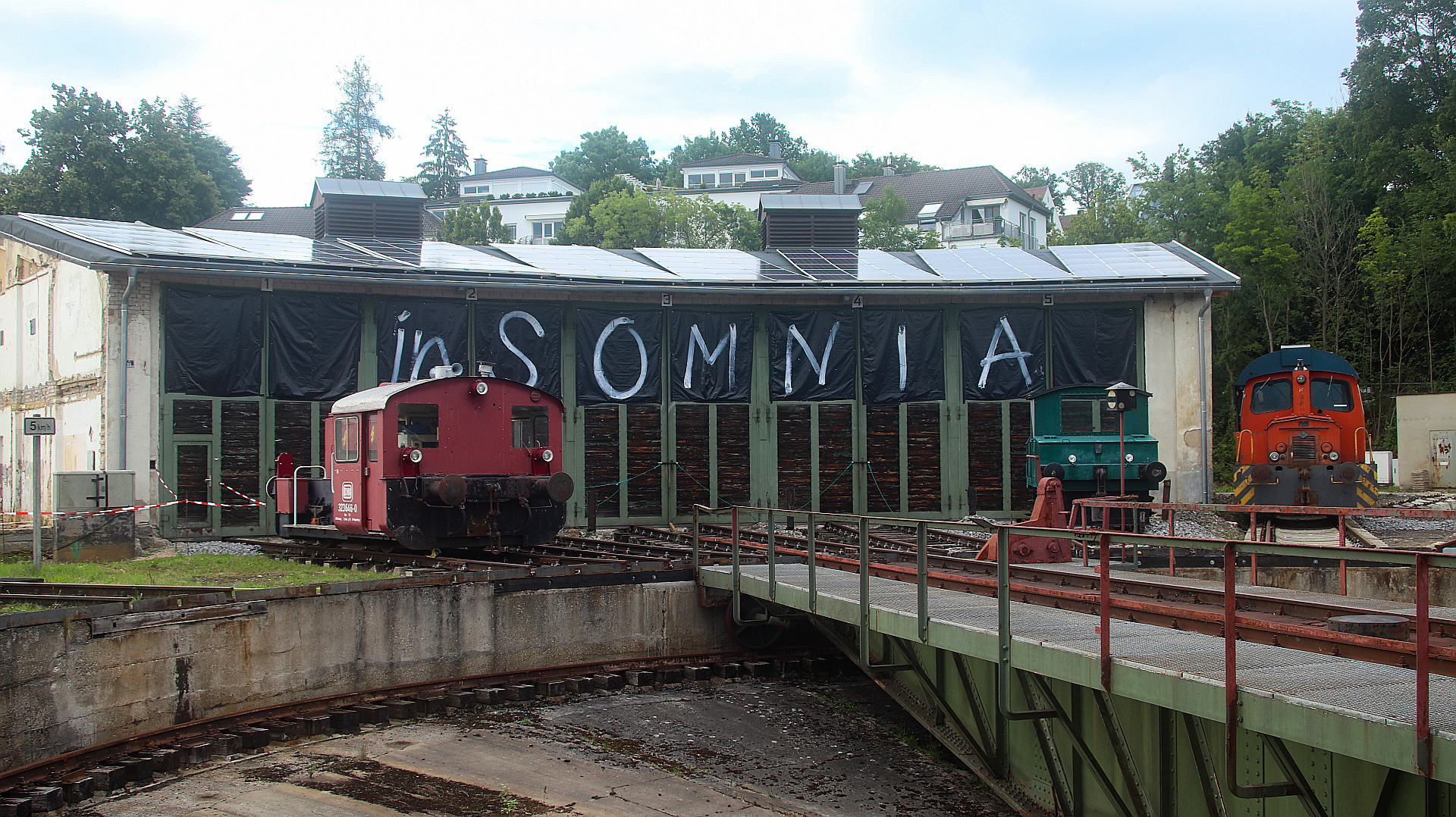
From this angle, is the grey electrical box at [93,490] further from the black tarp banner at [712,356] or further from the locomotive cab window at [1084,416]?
the locomotive cab window at [1084,416]

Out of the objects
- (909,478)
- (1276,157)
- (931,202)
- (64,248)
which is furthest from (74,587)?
(931,202)

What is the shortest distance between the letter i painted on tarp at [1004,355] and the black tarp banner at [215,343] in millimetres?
13285

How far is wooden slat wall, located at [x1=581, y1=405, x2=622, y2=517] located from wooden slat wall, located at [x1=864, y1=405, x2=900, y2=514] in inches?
193

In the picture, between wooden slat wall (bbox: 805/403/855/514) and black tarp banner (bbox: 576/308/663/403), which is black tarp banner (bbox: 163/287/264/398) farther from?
wooden slat wall (bbox: 805/403/855/514)

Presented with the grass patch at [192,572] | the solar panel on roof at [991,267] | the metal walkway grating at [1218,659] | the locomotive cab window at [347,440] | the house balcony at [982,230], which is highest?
the house balcony at [982,230]

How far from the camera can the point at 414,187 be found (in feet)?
76.3

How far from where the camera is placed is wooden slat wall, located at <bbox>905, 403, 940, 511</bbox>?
2089cm

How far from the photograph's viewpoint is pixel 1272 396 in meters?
17.7

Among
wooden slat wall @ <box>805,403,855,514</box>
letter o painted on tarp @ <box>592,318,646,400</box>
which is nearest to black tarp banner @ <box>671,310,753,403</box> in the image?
letter o painted on tarp @ <box>592,318,646,400</box>

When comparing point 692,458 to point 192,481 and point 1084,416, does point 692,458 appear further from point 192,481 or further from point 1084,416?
point 192,481

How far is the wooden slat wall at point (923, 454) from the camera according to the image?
68.5 ft

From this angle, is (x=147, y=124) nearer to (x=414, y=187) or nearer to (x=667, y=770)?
Result: (x=414, y=187)

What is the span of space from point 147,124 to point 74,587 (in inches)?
1714

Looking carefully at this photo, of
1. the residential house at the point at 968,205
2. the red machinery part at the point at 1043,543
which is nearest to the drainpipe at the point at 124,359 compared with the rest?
the red machinery part at the point at 1043,543
